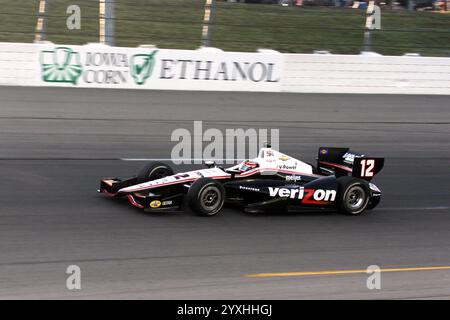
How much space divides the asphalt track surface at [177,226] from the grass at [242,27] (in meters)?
2.85

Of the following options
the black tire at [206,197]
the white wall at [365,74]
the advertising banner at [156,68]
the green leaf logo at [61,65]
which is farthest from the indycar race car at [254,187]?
the white wall at [365,74]

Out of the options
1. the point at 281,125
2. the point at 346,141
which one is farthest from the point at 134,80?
the point at 346,141

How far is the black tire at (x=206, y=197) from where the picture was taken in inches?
315

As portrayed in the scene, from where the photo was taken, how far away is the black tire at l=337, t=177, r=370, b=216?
872 centimetres

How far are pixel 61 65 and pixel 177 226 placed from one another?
352 inches

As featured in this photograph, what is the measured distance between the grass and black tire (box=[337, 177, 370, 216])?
355 inches

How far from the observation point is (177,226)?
787cm

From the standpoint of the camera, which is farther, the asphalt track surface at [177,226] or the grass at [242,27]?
the grass at [242,27]

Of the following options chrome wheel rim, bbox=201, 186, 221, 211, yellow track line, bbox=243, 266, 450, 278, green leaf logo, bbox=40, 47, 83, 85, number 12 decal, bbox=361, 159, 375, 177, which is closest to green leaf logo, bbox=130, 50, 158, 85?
green leaf logo, bbox=40, 47, 83, 85

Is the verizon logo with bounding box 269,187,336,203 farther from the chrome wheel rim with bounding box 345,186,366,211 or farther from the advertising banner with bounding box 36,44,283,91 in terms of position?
the advertising banner with bounding box 36,44,283,91

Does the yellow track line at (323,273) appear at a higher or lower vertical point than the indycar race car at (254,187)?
lower

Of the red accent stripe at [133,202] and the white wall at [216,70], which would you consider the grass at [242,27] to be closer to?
the white wall at [216,70]

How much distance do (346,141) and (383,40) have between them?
5800 mm
